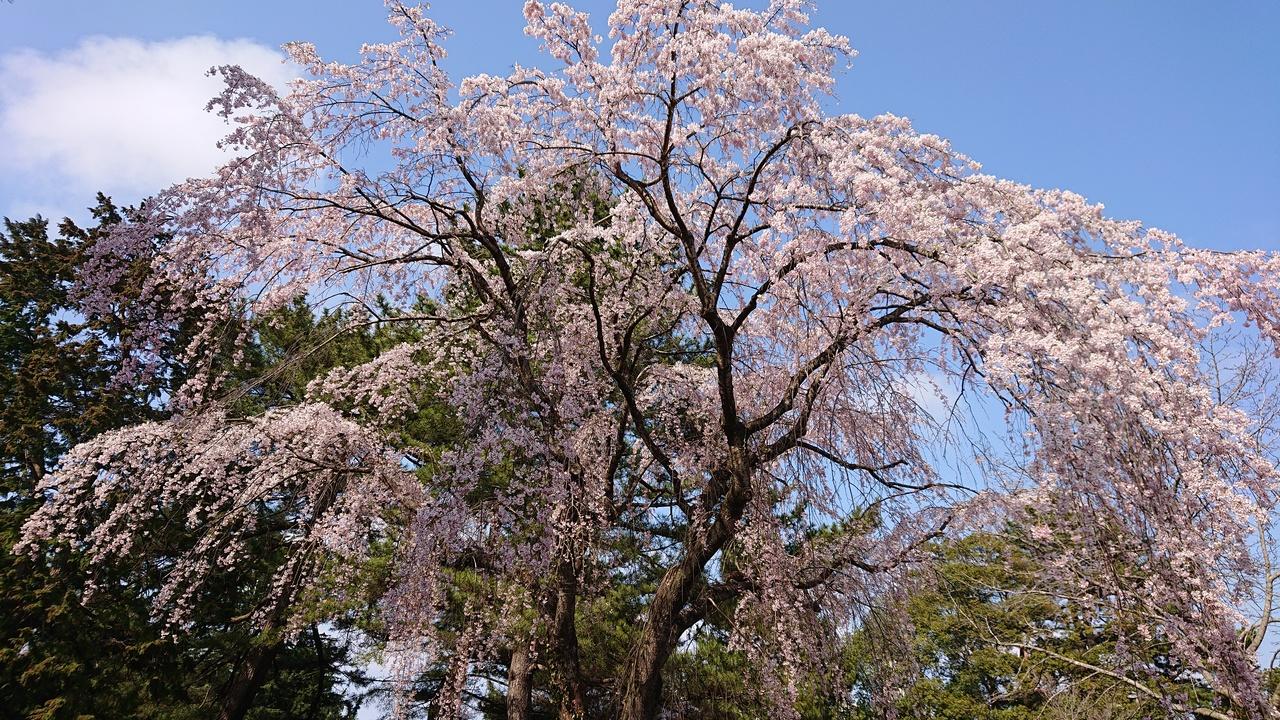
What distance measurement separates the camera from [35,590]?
325 inches

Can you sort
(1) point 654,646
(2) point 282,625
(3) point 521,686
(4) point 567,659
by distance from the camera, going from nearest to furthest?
1. (1) point 654,646
2. (4) point 567,659
3. (3) point 521,686
4. (2) point 282,625

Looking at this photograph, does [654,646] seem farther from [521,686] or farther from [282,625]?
[282,625]

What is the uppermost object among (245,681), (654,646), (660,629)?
(245,681)

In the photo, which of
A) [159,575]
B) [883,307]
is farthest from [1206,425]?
[159,575]

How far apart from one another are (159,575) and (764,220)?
33.0 ft

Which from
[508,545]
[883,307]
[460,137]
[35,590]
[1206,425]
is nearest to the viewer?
[1206,425]

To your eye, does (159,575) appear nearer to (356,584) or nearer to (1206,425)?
(356,584)

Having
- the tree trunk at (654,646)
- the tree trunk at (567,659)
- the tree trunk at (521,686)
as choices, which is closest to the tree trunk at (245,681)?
the tree trunk at (521,686)

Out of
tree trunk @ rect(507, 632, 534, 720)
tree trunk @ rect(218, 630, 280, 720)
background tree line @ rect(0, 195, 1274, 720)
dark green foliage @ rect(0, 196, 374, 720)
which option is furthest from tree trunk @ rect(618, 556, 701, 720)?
tree trunk @ rect(218, 630, 280, 720)

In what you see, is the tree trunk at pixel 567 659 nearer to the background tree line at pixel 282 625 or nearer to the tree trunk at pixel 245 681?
the background tree line at pixel 282 625

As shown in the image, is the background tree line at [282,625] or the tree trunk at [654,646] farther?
the background tree line at [282,625]

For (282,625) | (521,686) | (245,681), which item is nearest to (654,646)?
(521,686)

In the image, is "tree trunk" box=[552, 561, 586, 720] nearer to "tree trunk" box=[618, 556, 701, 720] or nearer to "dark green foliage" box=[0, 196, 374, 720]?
"tree trunk" box=[618, 556, 701, 720]

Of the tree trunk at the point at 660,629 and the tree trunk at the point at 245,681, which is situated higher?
the tree trunk at the point at 245,681
